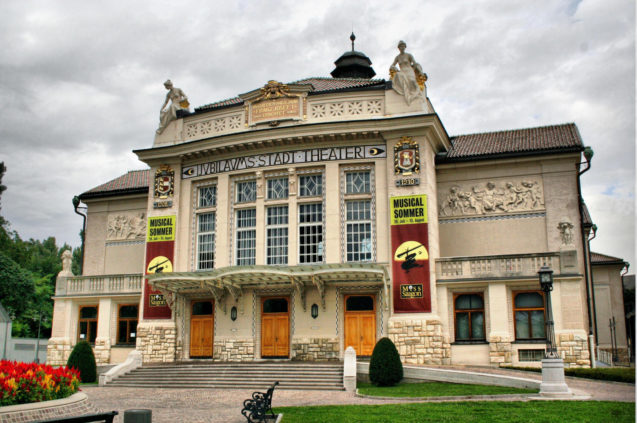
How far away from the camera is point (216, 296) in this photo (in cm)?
2773

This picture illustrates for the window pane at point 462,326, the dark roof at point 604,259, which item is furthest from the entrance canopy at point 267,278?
the dark roof at point 604,259

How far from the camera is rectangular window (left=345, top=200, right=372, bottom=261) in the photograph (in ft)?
88.7

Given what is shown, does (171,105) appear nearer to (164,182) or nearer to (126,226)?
(164,182)

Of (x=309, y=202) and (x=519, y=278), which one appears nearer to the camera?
(x=519, y=278)

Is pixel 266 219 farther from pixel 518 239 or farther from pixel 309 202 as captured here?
pixel 518 239

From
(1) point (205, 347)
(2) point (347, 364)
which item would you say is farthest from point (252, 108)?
(2) point (347, 364)

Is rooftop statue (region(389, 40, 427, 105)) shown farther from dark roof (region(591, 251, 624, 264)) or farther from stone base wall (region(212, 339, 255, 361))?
dark roof (region(591, 251, 624, 264))

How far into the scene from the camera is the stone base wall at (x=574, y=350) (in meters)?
23.7

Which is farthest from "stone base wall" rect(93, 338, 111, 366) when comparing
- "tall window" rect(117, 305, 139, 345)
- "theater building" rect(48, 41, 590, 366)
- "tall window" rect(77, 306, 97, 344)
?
"tall window" rect(77, 306, 97, 344)

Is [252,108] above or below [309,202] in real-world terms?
above

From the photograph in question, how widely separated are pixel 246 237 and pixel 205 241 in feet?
7.39

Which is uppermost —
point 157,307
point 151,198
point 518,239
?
point 151,198

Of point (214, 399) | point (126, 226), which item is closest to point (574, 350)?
point (214, 399)

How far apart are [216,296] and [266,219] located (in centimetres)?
404
